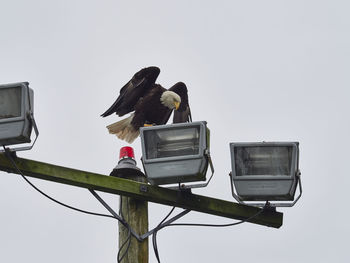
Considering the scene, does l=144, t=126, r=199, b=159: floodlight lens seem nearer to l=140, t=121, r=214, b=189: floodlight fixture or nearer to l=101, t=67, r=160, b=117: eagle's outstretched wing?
l=140, t=121, r=214, b=189: floodlight fixture

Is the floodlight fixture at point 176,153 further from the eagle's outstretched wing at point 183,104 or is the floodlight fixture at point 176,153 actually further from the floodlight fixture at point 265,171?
the eagle's outstretched wing at point 183,104

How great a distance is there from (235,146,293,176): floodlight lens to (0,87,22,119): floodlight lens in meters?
1.34

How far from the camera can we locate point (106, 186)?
183 inches

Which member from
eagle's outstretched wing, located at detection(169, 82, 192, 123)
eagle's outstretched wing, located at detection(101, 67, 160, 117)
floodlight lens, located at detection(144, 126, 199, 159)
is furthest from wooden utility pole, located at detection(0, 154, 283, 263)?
eagle's outstretched wing, located at detection(169, 82, 192, 123)

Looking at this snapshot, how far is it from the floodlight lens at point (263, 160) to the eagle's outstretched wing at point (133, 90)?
4216mm

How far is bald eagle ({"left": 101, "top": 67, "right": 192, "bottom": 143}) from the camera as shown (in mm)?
8820

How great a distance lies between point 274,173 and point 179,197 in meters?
0.60

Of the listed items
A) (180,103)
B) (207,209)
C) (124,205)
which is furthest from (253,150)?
(180,103)

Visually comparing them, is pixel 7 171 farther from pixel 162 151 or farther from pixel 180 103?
pixel 180 103

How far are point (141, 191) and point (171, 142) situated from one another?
372 mm

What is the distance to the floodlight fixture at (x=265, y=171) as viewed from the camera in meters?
4.55

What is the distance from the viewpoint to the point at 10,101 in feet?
14.6

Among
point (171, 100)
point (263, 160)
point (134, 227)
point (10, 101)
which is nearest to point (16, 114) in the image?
point (10, 101)

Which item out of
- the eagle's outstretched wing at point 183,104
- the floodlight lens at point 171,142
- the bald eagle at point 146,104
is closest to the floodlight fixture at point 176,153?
the floodlight lens at point 171,142
